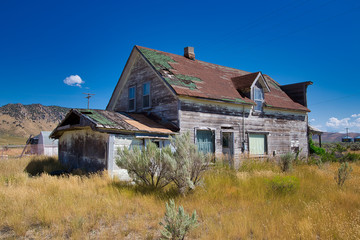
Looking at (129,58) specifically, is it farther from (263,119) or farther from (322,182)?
(322,182)

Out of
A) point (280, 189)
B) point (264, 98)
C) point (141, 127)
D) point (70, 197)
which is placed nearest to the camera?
point (70, 197)

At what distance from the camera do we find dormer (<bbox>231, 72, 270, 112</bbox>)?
14633 millimetres

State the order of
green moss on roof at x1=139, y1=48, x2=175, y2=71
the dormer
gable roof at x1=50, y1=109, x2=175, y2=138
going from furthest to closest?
the dormer, green moss on roof at x1=139, y1=48, x2=175, y2=71, gable roof at x1=50, y1=109, x2=175, y2=138

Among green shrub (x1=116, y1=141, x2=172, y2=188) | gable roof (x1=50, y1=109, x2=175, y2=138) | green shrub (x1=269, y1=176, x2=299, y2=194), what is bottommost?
green shrub (x1=269, y1=176, x2=299, y2=194)

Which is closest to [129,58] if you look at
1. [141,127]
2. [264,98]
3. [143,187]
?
[141,127]

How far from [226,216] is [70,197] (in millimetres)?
4119

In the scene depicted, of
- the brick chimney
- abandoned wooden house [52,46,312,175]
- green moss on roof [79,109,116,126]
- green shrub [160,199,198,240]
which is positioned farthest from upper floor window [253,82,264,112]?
green shrub [160,199,198,240]

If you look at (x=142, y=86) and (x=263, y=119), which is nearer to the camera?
(x=142, y=86)

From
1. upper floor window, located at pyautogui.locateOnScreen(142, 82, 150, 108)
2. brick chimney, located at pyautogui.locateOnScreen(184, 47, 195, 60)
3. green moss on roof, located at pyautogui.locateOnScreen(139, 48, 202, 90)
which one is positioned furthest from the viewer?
brick chimney, located at pyautogui.locateOnScreen(184, 47, 195, 60)

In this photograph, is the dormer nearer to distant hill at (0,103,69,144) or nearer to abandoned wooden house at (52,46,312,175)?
abandoned wooden house at (52,46,312,175)

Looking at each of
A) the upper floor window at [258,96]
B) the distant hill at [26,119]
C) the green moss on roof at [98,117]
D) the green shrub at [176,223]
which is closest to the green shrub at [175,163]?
the green moss on roof at [98,117]

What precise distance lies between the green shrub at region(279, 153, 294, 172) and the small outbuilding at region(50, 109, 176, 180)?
525 centimetres

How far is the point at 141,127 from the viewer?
1043 cm

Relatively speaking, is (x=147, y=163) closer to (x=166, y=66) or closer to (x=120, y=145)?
(x=120, y=145)
